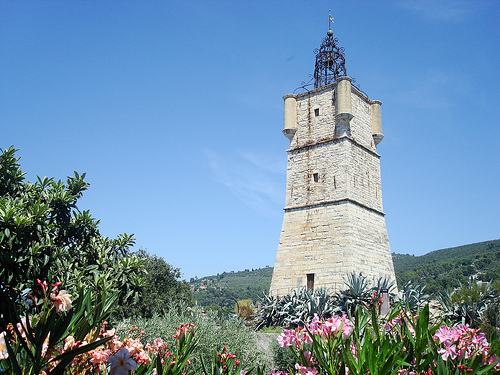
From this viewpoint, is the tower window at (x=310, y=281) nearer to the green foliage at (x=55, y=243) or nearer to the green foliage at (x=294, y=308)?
the green foliage at (x=294, y=308)

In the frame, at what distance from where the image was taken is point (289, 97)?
19953mm

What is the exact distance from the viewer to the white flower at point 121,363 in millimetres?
2926

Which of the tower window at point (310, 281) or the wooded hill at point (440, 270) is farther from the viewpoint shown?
the wooded hill at point (440, 270)

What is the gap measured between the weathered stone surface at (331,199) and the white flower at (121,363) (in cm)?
1383

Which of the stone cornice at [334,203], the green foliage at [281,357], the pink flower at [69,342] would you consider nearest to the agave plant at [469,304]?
the stone cornice at [334,203]

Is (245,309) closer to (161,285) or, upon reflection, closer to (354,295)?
(161,285)

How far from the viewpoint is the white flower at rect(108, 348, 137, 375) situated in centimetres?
293

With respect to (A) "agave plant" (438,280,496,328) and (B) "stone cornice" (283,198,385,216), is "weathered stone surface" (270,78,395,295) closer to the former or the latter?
(B) "stone cornice" (283,198,385,216)

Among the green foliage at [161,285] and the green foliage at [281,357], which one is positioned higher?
the green foliage at [161,285]

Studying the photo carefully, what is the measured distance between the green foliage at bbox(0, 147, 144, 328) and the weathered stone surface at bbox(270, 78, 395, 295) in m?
8.53

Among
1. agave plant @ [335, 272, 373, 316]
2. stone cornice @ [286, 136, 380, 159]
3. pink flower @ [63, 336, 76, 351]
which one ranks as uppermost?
stone cornice @ [286, 136, 380, 159]

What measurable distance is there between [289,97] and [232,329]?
40.9 feet

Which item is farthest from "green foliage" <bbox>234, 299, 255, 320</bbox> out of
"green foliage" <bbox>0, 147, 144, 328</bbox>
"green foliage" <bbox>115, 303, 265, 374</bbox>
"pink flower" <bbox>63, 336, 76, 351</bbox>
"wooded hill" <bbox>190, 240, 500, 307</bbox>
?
"pink flower" <bbox>63, 336, 76, 351</bbox>

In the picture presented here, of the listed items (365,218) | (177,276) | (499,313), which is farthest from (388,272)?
(177,276)
